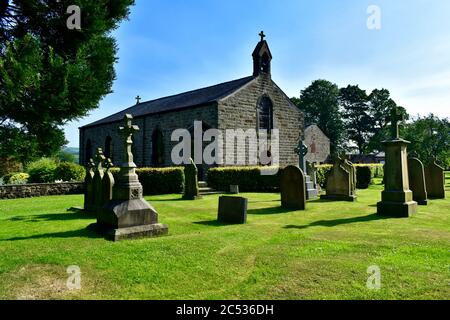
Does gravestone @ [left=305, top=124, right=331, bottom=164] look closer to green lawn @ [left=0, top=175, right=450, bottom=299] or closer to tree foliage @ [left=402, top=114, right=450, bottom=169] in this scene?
tree foliage @ [left=402, top=114, right=450, bottom=169]

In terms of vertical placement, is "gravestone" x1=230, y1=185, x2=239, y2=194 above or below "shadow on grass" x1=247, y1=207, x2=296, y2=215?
above

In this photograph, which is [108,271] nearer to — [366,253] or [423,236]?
[366,253]

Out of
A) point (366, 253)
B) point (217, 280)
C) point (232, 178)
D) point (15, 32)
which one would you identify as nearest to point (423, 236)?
point (366, 253)

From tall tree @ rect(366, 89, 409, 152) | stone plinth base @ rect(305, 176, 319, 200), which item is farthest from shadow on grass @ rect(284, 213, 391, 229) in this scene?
tall tree @ rect(366, 89, 409, 152)

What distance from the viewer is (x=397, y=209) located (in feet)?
29.4

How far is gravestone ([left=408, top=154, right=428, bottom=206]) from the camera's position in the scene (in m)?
11.1

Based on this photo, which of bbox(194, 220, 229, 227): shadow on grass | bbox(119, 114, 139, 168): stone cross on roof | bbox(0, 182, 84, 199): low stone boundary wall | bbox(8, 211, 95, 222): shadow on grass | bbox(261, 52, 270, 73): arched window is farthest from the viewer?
bbox(261, 52, 270, 73): arched window

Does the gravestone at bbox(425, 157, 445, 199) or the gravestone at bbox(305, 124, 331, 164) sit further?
the gravestone at bbox(305, 124, 331, 164)

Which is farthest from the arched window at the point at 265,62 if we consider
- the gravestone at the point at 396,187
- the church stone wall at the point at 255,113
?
the gravestone at the point at 396,187

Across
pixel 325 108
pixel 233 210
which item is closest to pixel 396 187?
pixel 233 210

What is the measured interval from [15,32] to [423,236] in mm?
16743

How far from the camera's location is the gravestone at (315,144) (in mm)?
47506

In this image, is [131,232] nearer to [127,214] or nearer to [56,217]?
[127,214]
